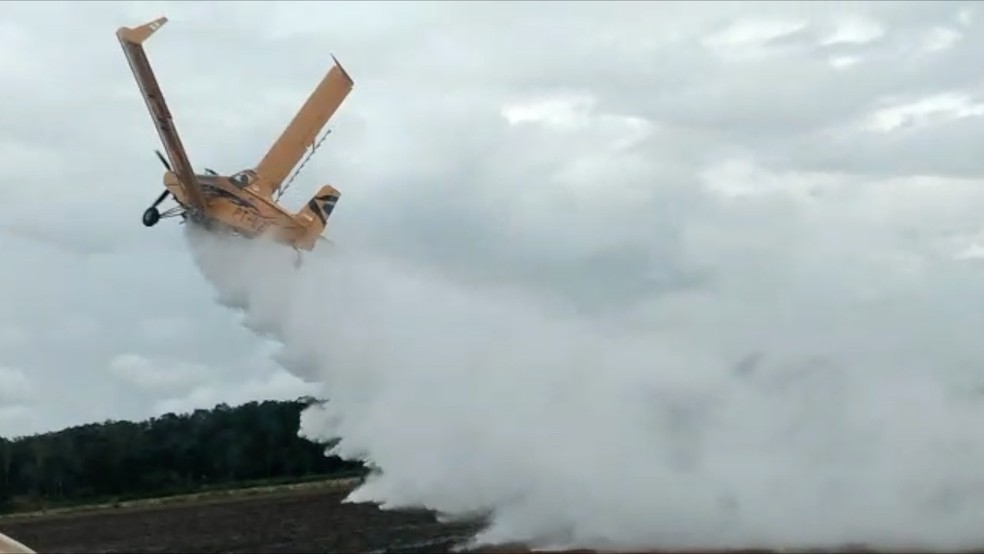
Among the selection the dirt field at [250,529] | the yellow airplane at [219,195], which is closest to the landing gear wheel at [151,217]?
the yellow airplane at [219,195]

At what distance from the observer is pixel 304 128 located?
4588 centimetres

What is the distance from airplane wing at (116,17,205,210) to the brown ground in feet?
35.7

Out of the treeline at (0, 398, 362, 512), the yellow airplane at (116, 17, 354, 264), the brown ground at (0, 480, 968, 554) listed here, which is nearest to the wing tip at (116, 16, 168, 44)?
the yellow airplane at (116, 17, 354, 264)

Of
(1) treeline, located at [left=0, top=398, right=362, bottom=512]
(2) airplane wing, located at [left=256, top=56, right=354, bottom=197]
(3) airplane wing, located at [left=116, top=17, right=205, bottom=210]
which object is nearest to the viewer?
(3) airplane wing, located at [left=116, top=17, right=205, bottom=210]

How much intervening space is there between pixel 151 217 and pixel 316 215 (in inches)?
212

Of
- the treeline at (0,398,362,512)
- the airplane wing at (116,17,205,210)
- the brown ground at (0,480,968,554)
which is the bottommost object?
the brown ground at (0,480,968,554)

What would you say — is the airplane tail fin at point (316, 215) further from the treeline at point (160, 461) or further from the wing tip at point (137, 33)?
the treeline at point (160, 461)

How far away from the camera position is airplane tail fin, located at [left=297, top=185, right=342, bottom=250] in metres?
42.3

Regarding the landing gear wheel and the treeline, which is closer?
the landing gear wheel

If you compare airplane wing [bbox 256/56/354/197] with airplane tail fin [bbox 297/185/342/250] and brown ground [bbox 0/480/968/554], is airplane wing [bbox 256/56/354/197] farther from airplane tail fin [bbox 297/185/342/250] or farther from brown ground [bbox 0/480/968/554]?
brown ground [bbox 0/480/968/554]

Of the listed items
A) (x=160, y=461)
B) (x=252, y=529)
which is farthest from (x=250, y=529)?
(x=160, y=461)

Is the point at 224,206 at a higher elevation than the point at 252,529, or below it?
higher

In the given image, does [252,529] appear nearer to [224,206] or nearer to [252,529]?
[252,529]

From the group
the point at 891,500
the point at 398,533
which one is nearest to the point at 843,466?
the point at 891,500
